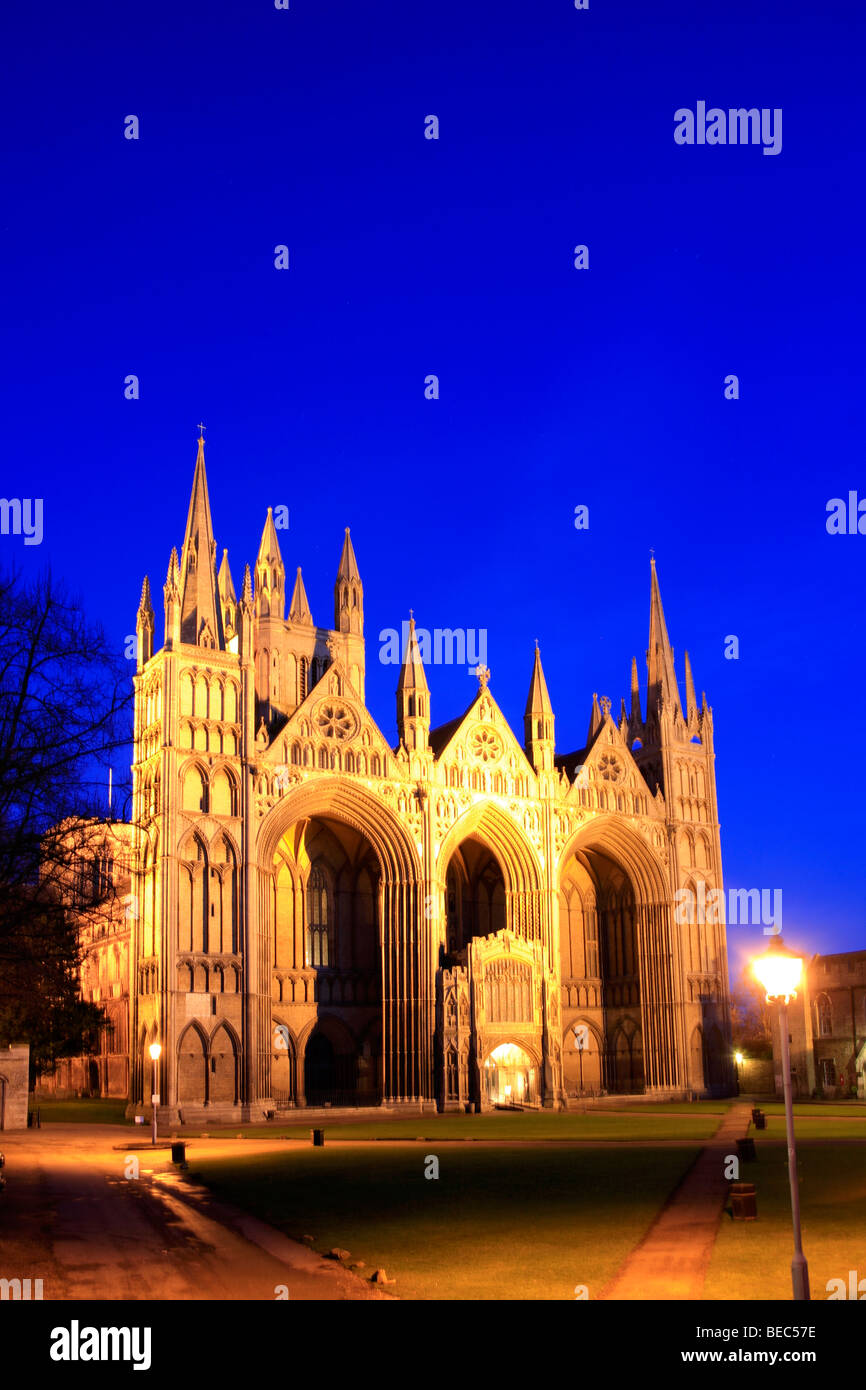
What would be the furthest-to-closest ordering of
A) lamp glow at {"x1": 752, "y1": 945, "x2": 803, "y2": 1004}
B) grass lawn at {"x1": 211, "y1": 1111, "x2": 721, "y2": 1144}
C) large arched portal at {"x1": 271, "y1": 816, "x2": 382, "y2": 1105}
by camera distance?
large arched portal at {"x1": 271, "y1": 816, "x2": 382, "y2": 1105} < grass lawn at {"x1": 211, "y1": 1111, "x2": 721, "y2": 1144} < lamp glow at {"x1": 752, "y1": 945, "x2": 803, "y2": 1004}

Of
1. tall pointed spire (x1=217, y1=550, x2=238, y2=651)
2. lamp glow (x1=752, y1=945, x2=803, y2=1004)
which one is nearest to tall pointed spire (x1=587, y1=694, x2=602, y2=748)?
tall pointed spire (x1=217, y1=550, x2=238, y2=651)

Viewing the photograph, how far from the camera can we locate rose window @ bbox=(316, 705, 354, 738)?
69.5 metres

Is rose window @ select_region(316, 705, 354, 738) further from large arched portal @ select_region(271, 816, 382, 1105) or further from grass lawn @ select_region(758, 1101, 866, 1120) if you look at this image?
grass lawn @ select_region(758, 1101, 866, 1120)

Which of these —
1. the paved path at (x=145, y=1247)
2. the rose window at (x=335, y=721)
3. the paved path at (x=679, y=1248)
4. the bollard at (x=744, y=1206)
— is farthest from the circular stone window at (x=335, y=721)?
the bollard at (x=744, y=1206)

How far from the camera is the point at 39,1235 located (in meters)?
20.8

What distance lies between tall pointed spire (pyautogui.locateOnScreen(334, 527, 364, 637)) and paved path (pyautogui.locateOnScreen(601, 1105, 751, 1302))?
169ft

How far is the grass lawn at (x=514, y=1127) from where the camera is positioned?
44469 mm

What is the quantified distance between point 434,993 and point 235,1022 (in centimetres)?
1171

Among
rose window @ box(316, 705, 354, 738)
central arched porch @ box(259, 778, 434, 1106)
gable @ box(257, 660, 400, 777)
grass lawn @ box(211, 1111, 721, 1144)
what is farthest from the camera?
rose window @ box(316, 705, 354, 738)

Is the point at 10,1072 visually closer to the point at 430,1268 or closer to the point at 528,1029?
the point at 528,1029

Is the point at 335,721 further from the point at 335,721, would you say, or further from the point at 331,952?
the point at 331,952

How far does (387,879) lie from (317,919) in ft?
20.4

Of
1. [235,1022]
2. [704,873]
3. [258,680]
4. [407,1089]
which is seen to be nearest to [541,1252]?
[235,1022]

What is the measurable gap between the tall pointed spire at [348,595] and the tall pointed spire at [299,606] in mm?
2379
